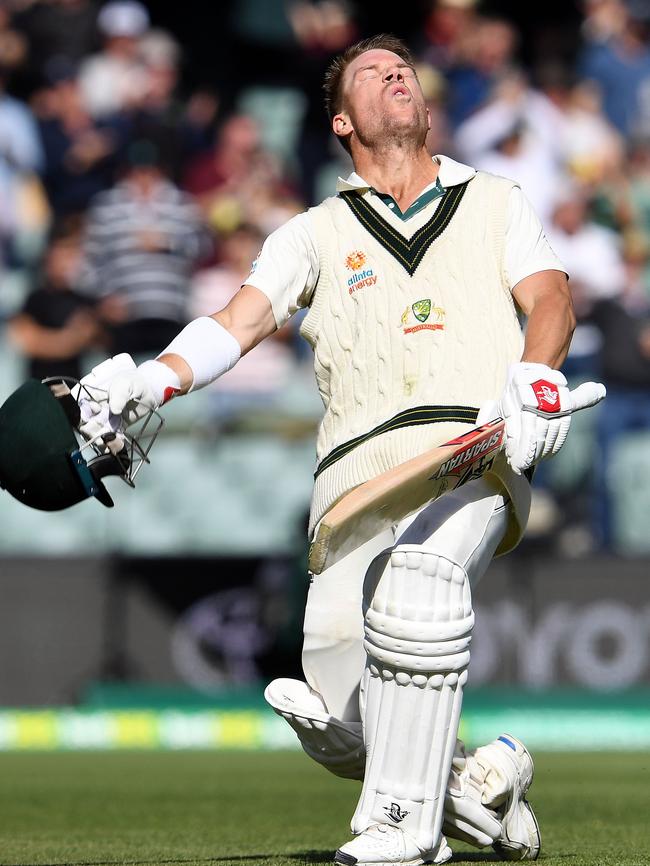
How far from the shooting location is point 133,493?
10.6 meters

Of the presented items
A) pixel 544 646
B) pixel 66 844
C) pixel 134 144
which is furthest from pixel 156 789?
pixel 134 144

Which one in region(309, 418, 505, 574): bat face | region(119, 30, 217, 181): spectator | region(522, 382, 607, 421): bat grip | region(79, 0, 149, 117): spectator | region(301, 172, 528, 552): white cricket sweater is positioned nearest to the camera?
region(522, 382, 607, 421): bat grip

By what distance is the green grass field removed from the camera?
409cm

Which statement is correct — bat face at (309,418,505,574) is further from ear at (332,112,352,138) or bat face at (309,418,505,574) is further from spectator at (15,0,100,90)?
spectator at (15,0,100,90)

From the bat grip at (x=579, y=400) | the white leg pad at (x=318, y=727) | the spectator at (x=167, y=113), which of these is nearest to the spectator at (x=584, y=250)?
the spectator at (x=167, y=113)

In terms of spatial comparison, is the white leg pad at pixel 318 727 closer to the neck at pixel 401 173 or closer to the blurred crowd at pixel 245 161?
the neck at pixel 401 173

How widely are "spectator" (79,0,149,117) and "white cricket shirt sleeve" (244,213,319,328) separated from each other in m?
8.39

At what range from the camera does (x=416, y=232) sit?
12.9ft

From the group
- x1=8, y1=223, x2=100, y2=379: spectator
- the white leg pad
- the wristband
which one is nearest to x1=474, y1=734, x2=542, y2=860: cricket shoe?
the white leg pad

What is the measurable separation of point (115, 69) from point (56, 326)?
250 cm

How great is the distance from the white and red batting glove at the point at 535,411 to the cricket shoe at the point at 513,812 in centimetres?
90

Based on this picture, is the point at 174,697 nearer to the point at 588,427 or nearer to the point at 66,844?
the point at 588,427

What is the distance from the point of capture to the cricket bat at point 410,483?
3406 mm

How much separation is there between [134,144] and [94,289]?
139cm
